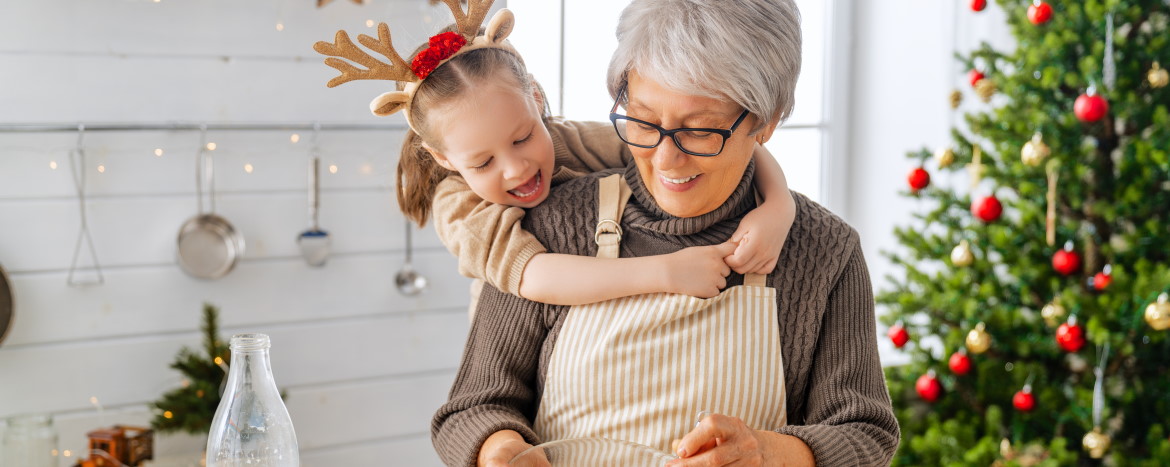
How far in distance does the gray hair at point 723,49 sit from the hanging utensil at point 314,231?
4.38 ft

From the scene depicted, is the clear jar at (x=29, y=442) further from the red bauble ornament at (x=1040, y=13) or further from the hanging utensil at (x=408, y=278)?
the red bauble ornament at (x=1040, y=13)

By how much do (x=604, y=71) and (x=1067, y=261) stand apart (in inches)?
51.8

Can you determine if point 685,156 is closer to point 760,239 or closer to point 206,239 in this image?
point 760,239

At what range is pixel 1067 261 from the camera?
2.36m

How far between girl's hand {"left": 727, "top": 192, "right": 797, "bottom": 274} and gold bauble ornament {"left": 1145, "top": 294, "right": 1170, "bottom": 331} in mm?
1377

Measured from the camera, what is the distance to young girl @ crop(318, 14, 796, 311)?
115cm

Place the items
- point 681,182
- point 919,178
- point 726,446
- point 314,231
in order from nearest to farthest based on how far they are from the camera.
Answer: point 726,446
point 681,182
point 314,231
point 919,178

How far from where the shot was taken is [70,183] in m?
2.05

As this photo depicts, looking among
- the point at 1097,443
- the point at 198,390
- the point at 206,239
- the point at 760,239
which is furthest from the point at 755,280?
the point at 1097,443

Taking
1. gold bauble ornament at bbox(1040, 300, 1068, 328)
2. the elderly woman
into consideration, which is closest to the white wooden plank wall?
the elderly woman

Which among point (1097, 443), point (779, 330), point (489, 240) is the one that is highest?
point (489, 240)

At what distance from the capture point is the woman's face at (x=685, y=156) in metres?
1.06

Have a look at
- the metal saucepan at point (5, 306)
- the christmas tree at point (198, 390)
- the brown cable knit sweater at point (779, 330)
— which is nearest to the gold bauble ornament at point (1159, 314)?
the brown cable knit sweater at point (779, 330)

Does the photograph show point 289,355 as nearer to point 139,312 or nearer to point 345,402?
point 345,402
